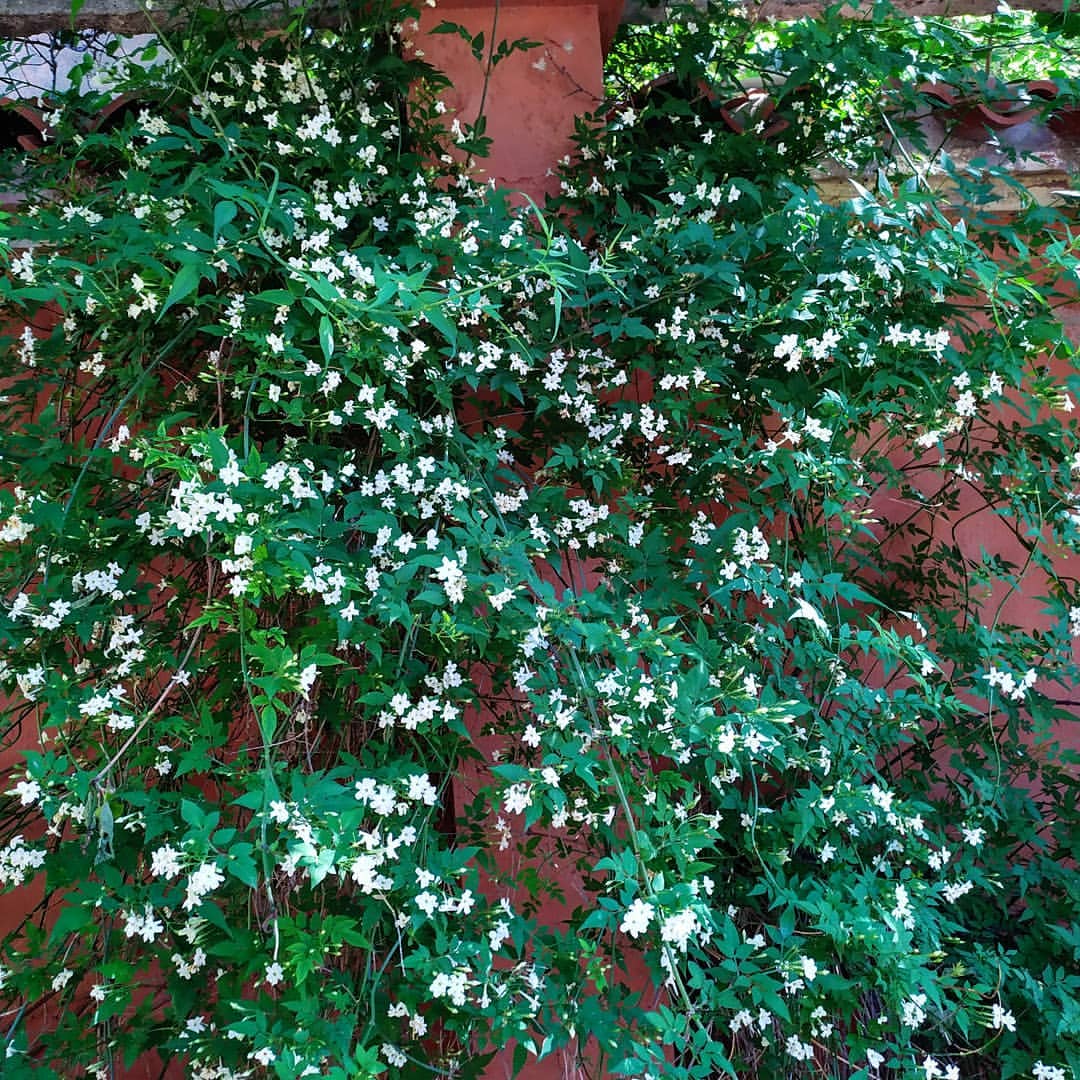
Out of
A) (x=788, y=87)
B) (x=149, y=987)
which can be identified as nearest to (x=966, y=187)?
(x=788, y=87)

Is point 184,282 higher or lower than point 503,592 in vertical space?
higher

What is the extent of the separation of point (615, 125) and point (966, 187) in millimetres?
861

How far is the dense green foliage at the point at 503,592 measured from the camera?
160 cm

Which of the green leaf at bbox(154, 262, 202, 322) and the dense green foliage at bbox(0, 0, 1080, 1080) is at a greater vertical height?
the green leaf at bbox(154, 262, 202, 322)

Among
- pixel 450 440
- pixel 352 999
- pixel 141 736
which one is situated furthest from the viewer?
pixel 450 440

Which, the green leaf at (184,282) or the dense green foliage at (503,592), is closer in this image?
the green leaf at (184,282)

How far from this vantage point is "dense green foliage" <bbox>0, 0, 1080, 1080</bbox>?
1.60 metres

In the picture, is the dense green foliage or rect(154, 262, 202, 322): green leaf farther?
the dense green foliage

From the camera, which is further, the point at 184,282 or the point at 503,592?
the point at 503,592

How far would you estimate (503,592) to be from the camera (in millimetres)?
1659

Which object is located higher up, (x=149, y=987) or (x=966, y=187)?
(x=966, y=187)

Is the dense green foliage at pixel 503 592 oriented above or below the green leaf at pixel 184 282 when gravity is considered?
below

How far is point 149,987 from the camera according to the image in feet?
5.59

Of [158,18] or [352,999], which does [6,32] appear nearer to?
[158,18]
